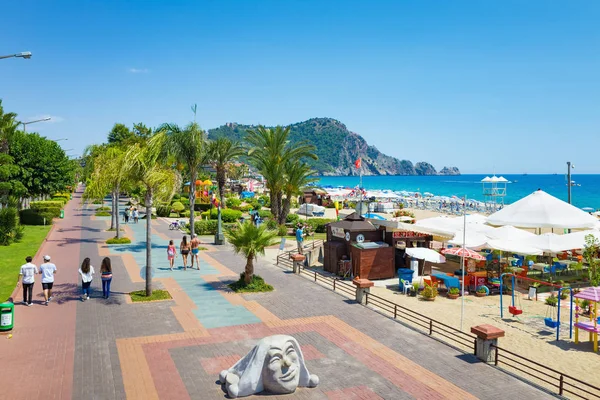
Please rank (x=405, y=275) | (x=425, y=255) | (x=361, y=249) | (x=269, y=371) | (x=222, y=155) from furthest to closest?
(x=222, y=155), (x=361, y=249), (x=425, y=255), (x=405, y=275), (x=269, y=371)

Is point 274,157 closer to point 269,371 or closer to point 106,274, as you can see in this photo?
point 106,274

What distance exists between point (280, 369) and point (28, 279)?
9669 mm

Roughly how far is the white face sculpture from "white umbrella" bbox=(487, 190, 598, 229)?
1943 cm

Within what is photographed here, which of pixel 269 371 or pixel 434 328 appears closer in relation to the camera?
pixel 269 371

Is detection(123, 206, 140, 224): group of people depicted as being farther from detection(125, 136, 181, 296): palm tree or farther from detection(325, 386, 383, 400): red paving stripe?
detection(325, 386, 383, 400): red paving stripe

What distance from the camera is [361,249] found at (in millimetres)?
21125

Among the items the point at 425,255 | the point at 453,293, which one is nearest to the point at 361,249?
the point at 425,255

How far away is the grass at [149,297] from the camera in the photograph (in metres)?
16.1

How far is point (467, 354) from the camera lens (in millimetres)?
11742

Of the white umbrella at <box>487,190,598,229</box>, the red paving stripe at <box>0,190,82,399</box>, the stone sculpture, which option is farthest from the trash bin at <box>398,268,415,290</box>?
the red paving stripe at <box>0,190,82,399</box>

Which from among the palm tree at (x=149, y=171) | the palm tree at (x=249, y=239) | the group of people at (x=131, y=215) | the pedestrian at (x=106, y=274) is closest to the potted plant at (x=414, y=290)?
the palm tree at (x=249, y=239)

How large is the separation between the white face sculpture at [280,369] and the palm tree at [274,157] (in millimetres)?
27244

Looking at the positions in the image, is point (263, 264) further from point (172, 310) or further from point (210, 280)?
point (172, 310)

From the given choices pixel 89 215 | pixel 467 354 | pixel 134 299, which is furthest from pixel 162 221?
pixel 467 354
